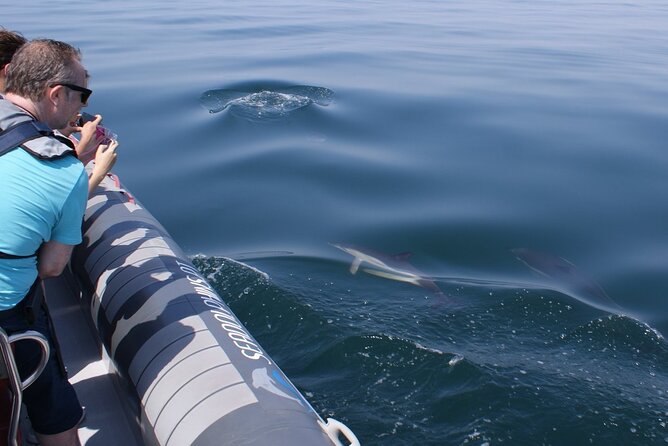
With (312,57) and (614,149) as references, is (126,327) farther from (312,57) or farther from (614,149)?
(312,57)

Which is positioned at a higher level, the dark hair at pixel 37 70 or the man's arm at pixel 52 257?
the dark hair at pixel 37 70

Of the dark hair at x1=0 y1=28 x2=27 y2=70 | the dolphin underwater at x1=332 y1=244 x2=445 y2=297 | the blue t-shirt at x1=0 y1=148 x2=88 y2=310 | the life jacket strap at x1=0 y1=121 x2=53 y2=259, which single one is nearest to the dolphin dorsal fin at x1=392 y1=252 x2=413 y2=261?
the dolphin underwater at x1=332 y1=244 x2=445 y2=297

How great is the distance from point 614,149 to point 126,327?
790 centimetres

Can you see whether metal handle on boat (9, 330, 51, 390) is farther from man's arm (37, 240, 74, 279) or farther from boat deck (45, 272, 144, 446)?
boat deck (45, 272, 144, 446)

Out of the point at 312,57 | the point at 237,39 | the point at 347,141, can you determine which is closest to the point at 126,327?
the point at 347,141

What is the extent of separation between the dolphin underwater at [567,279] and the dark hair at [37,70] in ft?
15.3

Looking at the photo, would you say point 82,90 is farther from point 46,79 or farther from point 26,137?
point 26,137

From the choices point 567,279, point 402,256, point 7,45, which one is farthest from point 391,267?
point 7,45

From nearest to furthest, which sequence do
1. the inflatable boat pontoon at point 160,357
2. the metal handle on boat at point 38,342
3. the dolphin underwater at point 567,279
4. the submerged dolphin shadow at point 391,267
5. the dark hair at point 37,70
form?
the metal handle on boat at point 38,342, the dark hair at point 37,70, the inflatable boat pontoon at point 160,357, the dolphin underwater at point 567,279, the submerged dolphin shadow at point 391,267

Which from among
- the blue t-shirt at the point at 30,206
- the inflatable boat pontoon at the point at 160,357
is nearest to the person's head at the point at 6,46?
the blue t-shirt at the point at 30,206

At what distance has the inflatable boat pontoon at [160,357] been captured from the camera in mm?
2803

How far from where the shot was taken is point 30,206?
239cm

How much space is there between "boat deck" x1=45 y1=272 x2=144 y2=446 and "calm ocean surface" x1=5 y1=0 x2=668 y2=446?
4.12 ft

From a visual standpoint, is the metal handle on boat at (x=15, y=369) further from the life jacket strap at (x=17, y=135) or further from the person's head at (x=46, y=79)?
the person's head at (x=46, y=79)
